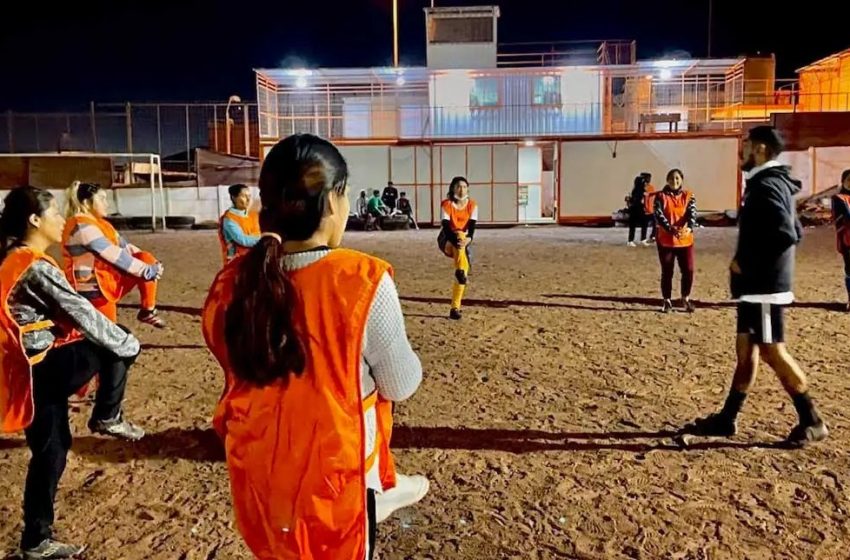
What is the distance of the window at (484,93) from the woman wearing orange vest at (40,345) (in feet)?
86.4

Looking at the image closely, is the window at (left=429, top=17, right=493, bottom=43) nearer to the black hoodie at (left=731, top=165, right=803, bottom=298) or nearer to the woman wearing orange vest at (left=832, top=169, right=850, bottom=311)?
the woman wearing orange vest at (left=832, top=169, right=850, bottom=311)

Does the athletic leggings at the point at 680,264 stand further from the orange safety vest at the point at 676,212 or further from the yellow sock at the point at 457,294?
the yellow sock at the point at 457,294

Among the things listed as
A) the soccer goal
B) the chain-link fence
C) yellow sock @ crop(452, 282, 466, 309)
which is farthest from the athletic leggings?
the chain-link fence

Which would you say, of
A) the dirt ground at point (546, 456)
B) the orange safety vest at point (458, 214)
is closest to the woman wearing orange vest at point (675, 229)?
the dirt ground at point (546, 456)

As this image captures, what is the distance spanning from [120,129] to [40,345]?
29223 millimetres

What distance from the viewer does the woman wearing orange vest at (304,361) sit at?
75.0 inches

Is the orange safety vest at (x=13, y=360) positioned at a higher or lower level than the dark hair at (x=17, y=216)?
lower

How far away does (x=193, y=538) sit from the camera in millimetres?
3881

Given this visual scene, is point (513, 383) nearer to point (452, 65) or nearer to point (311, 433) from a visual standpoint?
point (311, 433)

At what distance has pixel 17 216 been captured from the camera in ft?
11.9

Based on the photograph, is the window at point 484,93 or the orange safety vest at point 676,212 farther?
the window at point 484,93

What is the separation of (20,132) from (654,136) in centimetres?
2439

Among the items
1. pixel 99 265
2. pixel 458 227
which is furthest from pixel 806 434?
pixel 458 227

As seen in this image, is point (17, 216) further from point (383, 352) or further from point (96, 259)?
point (383, 352)
